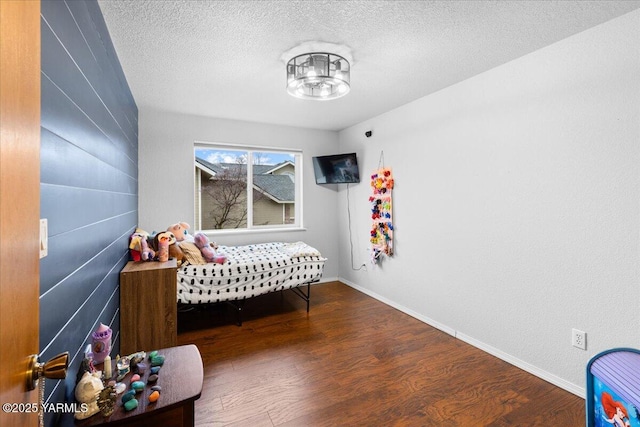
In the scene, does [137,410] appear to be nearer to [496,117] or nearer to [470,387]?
[470,387]

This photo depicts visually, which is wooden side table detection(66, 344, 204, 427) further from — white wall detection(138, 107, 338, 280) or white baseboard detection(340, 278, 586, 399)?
white wall detection(138, 107, 338, 280)

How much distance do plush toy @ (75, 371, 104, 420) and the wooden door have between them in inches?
21.0

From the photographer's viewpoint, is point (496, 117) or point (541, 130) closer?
point (541, 130)

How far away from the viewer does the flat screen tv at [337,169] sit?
164 inches

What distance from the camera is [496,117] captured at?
7.96 ft

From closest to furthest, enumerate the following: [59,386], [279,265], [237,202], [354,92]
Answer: [59,386], [354,92], [279,265], [237,202]

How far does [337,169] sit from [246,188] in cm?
135

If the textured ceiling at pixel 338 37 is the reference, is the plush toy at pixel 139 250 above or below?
below

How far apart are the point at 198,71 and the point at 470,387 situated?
319 centimetres

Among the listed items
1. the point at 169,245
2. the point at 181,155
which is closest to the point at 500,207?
the point at 169,245

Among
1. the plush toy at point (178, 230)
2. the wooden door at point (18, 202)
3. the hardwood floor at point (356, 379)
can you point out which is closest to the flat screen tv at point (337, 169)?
the hardwood floor at point (356, 379)

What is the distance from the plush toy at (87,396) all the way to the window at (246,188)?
2927 mm

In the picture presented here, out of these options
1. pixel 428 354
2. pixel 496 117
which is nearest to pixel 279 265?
pixel 428 354

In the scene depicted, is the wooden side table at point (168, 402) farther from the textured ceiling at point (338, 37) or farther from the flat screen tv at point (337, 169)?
the flat screen tv at point (337, 169)
